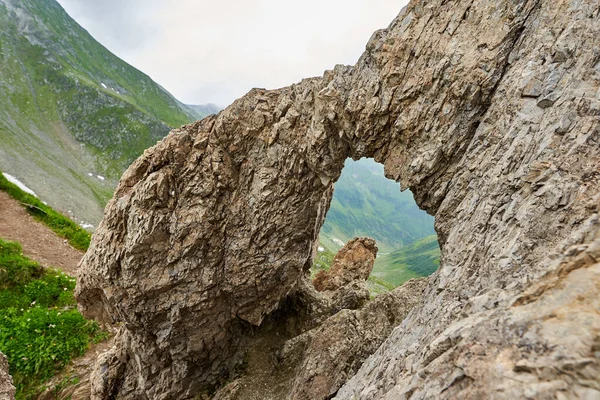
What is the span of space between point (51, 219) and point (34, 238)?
183 inches

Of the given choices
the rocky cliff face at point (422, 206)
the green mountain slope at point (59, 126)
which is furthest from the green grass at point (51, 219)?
the green mountain slope at point (59, 126)

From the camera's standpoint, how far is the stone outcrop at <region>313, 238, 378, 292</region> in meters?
A: 34.1

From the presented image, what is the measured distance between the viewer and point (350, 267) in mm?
35781

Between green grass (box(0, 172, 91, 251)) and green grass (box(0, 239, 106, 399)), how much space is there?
277 inches

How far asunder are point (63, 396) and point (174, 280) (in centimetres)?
1502

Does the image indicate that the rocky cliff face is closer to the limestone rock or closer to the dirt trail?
the limestone rock

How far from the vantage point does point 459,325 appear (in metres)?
8.53

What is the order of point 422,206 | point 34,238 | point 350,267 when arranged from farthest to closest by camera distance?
1. point 34,238
2. point 350,267
3. point 422,206

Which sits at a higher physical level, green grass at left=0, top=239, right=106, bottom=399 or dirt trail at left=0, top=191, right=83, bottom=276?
dirt trail at left=0, top=191, right=83, bottom=276

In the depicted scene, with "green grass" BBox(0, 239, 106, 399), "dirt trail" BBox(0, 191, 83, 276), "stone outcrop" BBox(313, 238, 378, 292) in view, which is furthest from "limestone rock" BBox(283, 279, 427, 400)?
"dirt trail" BBox(0, 191, 83, 276)

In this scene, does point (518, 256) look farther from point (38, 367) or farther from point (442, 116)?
point (38, 367)

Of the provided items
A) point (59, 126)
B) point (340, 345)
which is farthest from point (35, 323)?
point (59, 126)

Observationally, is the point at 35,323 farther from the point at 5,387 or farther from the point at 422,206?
the point at 422,206

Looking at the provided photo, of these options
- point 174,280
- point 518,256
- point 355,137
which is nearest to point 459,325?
point 518,256
